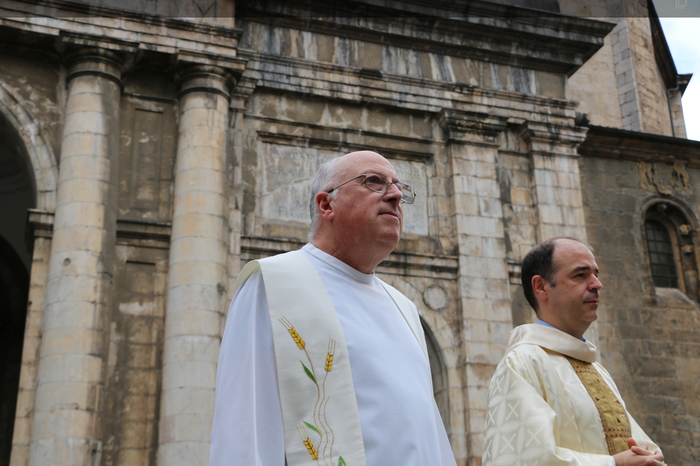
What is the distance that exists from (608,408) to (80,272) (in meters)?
6.65

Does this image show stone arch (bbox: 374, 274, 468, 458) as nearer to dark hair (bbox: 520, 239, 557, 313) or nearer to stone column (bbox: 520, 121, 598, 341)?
stone column (bbox: 520, 121, 598, 341)

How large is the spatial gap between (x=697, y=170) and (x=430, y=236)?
243 inches

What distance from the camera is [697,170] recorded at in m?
13.7

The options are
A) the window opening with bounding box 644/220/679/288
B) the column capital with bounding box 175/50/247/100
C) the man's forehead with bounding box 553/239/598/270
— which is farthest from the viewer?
the window opening with bounding box 644/220/679/288

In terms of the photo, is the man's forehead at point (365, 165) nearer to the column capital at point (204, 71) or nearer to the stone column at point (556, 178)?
the column capital at point (204, 71)

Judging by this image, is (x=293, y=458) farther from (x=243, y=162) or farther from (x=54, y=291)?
(x=243, y=162)

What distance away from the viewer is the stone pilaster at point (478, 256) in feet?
32.5

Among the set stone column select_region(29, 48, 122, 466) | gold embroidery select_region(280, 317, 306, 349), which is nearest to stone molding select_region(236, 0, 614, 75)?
stone column select_region(29, 48, 122, 466)

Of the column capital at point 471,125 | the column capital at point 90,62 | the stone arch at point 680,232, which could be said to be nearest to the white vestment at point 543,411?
the column capital at point 90,62

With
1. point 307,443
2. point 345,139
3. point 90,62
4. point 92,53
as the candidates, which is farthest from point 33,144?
point 307,443

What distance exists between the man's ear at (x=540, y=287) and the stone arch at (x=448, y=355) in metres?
6.39

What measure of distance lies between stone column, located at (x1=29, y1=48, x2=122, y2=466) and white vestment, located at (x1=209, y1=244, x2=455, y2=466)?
6168 mm

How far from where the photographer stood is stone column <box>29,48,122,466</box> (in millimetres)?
7898

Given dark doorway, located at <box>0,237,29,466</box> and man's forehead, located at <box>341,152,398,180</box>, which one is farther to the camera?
dark doorway, located at <box>0,237,29,466</box>
